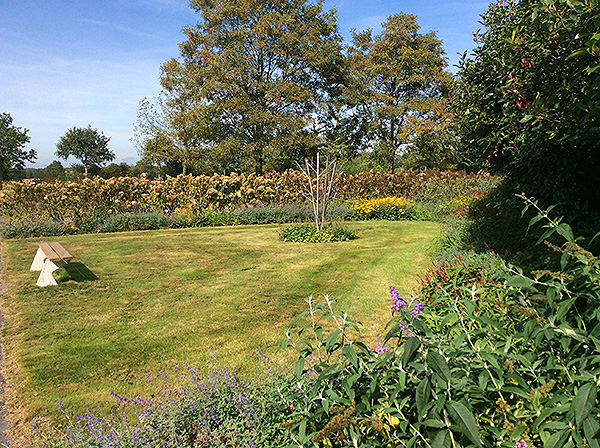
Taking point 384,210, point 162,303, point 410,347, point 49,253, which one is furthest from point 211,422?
point 384,210

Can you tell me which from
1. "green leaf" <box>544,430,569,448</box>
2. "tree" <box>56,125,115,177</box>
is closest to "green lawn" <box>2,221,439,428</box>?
"green leaf" <box>544,430,569,448</box>

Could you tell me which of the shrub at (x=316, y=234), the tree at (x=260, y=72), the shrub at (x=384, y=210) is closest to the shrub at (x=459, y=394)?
the shrub at (x=316, y=234)

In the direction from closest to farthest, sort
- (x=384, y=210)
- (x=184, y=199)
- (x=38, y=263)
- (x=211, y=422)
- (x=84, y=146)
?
(x=211, y=422) → (x=38, y=263) → (x=184, y=199) → (x=384, y=210) → (x=84, y=146)

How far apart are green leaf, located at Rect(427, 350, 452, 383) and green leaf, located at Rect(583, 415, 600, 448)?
42 cm

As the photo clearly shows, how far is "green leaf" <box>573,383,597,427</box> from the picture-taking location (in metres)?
1.28

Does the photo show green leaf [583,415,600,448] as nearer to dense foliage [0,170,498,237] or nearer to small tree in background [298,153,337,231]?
small tree in background [298,153,337,231]

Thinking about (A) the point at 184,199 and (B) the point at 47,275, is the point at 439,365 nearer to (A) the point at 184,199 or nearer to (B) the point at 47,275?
(B) the point at 47,275

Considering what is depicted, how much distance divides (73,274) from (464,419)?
6277mm

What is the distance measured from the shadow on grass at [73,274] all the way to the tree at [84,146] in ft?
190

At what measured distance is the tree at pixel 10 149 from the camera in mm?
44688

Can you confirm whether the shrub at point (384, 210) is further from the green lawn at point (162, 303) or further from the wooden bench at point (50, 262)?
the wooden bench at point (50, 262)

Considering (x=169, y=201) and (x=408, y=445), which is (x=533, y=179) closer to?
(x=408, y=445)

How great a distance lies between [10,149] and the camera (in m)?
45.9

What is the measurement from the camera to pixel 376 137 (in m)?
32.1
